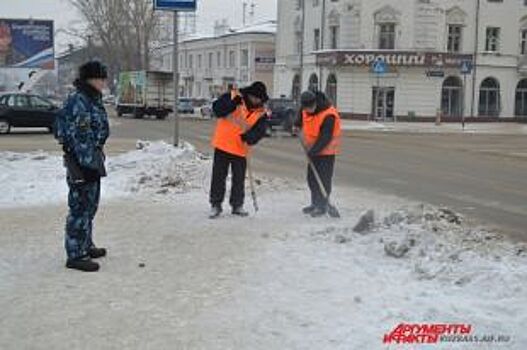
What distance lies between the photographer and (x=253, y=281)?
6.91 metres

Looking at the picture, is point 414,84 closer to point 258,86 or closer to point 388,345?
point 258,86

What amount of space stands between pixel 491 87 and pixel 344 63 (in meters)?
10.5

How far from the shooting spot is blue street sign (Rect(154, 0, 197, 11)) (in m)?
14.2

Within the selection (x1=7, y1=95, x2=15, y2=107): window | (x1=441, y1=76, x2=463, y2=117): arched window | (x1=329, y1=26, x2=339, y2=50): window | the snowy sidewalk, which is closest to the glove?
(x1=7, y1=95, x2=15, y2=107): window

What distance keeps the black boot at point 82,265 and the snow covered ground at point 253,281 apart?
0.09m

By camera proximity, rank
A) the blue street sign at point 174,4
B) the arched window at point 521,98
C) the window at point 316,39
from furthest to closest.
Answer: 1. the window at point 316,39
2. the arched window at point 521,98
3. the blue street sign at point 174,4

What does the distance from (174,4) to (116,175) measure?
3.03 m

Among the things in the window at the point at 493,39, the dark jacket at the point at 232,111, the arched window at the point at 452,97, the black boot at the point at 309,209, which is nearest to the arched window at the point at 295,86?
the arched window at the point at 452,97

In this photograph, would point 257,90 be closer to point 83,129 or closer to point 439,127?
point 83,129

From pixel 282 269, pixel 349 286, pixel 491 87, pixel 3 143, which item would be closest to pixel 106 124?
pixel 282 269

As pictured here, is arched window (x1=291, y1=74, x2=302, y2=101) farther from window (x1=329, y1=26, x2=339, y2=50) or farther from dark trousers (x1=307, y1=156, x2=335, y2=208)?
dark trousers (x1=307, y1=156, x2=335, y2=208)

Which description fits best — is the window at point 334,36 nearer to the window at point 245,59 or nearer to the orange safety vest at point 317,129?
the window at point 245,59

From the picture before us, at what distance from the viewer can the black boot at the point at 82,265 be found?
7262 millimetres

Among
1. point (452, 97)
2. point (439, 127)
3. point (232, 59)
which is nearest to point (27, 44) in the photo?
point (439, 127)
